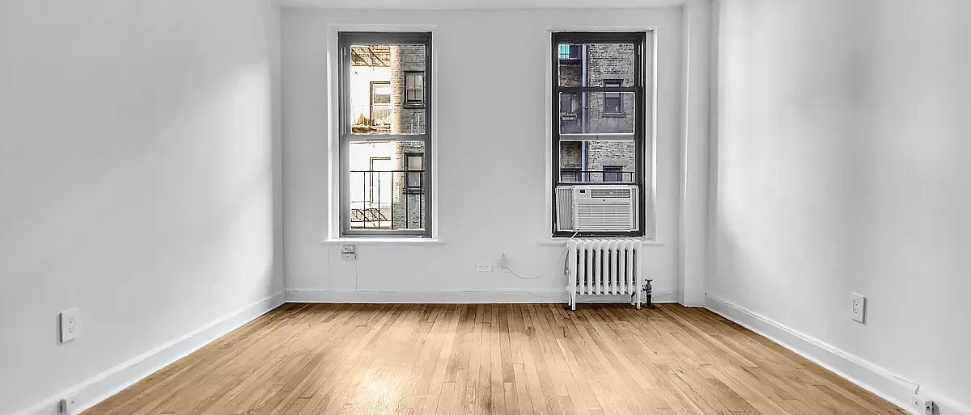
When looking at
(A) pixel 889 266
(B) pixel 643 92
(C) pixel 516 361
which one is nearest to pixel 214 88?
(C) pixel 516 361

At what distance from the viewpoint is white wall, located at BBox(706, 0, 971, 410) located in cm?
205

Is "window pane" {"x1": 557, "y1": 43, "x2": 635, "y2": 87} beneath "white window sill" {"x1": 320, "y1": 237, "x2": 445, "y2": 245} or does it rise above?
above

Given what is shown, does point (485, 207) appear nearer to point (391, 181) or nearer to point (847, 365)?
point (391, 181)

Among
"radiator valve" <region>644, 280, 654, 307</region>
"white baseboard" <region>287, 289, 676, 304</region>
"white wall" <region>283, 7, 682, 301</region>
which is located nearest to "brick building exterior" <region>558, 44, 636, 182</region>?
"white wall" <region>283, 7, 682, 301</region>

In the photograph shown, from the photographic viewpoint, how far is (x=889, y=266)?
2352 mm

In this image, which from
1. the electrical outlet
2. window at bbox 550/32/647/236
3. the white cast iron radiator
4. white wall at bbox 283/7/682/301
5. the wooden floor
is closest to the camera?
the electrical outlet

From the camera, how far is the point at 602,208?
4.41 metres

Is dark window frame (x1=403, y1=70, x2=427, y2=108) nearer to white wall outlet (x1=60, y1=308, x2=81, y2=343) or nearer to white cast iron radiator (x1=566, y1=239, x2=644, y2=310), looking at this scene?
white cast iron radiator (x1=566, y1=239, x2=644, y2=310)

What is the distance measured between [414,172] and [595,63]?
183 centimetres

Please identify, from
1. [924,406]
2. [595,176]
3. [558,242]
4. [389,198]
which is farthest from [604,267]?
[924,406]

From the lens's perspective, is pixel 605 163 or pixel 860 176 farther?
pixel 605 163

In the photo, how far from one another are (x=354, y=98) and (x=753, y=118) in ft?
10.2

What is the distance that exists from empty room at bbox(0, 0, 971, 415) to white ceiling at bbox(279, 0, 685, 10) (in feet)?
0.08

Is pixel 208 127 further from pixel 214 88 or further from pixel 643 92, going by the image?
pixel 643 92
